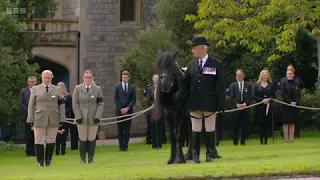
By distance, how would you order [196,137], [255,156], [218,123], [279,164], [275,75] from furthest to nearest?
[275,75] → [218,123] → [255,156] → [196,137] → [279,164]

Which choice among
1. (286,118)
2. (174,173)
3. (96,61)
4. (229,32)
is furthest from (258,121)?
(96,61)

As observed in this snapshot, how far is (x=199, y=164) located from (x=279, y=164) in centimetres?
158

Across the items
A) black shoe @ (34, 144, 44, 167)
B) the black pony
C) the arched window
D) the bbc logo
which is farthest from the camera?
the arched window

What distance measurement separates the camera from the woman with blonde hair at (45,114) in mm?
18188

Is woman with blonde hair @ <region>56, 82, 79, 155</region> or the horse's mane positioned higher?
the horse's mane

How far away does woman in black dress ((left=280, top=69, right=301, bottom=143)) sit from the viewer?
23938 millimetres

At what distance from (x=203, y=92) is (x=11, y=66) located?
1120cm

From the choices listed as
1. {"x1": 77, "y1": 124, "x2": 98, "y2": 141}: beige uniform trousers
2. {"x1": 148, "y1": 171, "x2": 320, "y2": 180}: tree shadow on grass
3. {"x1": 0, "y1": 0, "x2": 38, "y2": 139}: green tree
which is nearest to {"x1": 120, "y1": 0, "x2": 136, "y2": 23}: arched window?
{"x1": 0, "y1": 0, "x2": 38, "y2": 139}: green tree

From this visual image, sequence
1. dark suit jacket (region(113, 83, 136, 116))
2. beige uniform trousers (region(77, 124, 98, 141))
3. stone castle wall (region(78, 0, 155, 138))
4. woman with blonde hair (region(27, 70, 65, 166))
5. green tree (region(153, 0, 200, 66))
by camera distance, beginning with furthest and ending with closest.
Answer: stone castle wall (region(78, 0, 155, 138)), green tree (region(153, 0, 200, 66)), dark suit jacket (region(113, 83, 136, 116)), beige uniform trousers (region(77, 124, 98, 141)), woman with blonde hair (region(27, 70, 65, 166))

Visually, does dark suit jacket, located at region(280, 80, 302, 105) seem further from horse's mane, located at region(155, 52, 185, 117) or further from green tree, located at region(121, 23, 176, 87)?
A: green tree, located at region(121, 23, 176, 87)

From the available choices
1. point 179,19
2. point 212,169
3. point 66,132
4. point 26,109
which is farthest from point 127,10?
point 212,169

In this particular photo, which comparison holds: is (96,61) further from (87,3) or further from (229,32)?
(229,32)

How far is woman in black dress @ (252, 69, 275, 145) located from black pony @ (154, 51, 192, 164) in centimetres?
753

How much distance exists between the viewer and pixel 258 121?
24.6m
